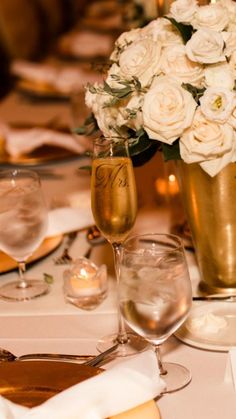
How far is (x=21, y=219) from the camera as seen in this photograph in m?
1.27

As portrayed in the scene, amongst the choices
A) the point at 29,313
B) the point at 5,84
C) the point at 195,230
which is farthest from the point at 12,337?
the point at 5,84

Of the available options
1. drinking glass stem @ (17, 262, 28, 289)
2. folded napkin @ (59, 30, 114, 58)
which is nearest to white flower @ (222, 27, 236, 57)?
drinking glass stem @ (17, 262, 28, 289)

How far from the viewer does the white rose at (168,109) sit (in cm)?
108

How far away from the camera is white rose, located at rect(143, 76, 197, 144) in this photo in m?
1.08

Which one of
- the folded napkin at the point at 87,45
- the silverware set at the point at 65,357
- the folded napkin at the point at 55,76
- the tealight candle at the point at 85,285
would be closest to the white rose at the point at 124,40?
the tealight candle at the point at 85,285

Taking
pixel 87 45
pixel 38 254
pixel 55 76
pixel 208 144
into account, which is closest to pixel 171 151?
pixel 208 144

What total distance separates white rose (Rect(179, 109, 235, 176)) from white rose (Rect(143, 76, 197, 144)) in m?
0.02

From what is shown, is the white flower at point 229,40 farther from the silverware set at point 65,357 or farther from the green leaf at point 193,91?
the silverware set at point 65,357

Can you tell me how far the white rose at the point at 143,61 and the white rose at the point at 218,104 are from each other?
0.10 m

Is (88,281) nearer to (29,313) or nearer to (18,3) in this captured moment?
(29,313)

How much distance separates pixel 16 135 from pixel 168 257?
45.4 inches

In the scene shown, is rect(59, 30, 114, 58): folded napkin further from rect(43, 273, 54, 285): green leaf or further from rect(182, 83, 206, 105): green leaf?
rect(182, 83, 206, 105): green leaf

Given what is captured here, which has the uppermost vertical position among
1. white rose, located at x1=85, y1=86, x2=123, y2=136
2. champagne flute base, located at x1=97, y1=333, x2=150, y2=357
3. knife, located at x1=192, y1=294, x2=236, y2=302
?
white rose, located at x1=85, y1=86, x2=123, y2=136

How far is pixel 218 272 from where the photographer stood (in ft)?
4.03
